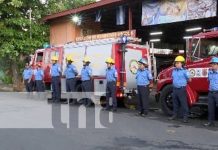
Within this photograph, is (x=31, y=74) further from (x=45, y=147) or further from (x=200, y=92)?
(x=45, y=147)

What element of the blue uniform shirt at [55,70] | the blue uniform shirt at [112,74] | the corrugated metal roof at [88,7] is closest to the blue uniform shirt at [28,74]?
the blue uniform shirt at [55,70]

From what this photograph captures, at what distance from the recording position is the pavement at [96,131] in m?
8.64

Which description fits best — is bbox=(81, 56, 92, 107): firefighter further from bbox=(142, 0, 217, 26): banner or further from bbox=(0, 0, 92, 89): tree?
bbox=(0, 0, 92, 89): tree

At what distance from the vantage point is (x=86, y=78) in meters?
15.7

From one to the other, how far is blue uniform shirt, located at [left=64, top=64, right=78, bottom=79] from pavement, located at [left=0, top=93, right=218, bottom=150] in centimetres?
256

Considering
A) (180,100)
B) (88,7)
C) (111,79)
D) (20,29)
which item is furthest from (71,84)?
(20,29)

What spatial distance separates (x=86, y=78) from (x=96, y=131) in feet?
18.3

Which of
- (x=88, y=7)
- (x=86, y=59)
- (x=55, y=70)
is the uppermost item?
(x=88, y=7)

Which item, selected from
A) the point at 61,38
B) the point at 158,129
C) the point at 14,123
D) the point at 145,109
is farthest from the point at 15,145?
the point at 61,38

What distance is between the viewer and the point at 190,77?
12414mm

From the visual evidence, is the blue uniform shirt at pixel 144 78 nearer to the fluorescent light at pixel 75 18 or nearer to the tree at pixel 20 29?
the fluorescent light at pixel 75 18

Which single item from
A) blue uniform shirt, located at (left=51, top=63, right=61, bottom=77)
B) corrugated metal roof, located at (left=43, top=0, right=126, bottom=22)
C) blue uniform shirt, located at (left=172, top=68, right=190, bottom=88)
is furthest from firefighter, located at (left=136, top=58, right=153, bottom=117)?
corrugated metal roof, located at (left=43, top=0, right=126, bottom=22)

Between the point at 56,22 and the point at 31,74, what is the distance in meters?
5.23

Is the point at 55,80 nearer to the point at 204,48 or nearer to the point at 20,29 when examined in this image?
the point at 204,48
